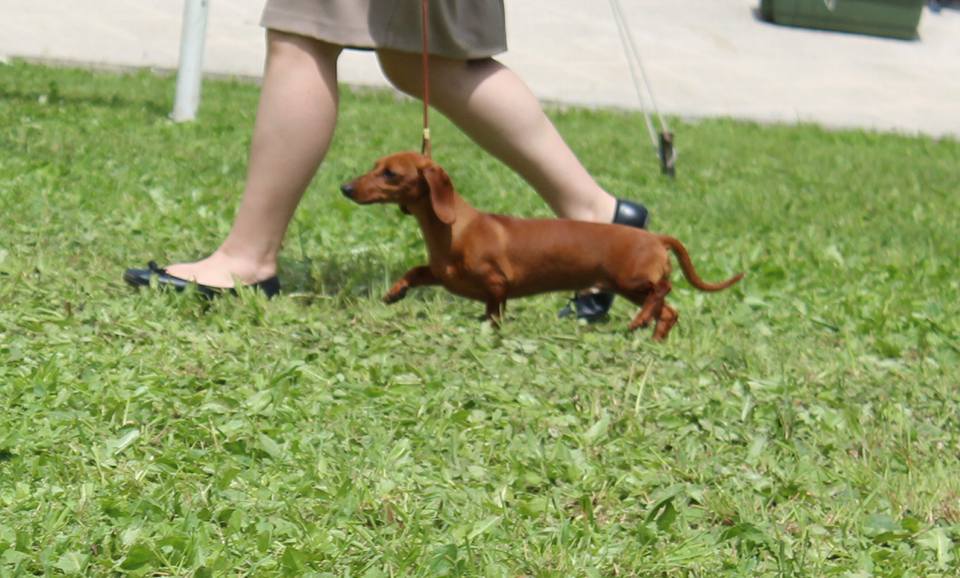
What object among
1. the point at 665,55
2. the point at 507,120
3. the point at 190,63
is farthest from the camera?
the point at 665,55

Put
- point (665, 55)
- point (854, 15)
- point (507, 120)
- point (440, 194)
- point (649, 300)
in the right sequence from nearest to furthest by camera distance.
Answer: point (440, 194), point (649, 300), point (507, 120), point (665, 55), point (854, 15)

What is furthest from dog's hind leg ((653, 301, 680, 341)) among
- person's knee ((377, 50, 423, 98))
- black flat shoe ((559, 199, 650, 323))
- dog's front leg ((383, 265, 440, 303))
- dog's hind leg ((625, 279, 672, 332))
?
person's knee ((377, 50, 423, 98))

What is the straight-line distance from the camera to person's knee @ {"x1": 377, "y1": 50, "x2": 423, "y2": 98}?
156 inches

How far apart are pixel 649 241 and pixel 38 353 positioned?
4.85ft

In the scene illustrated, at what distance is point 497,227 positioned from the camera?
3783mm

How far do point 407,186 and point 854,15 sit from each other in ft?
51.6

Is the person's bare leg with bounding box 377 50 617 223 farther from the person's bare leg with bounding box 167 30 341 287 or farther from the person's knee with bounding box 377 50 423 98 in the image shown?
the person's bare leg with bounding box 167 30 341 287

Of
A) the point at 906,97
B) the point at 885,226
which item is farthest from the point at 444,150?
the point at 906,97

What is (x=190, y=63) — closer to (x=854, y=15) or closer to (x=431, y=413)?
(x=431, y=413)

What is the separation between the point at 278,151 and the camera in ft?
12.8

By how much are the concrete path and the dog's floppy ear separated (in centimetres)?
747

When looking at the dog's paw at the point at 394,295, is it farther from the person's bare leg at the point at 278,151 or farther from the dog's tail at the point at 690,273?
the dog's tail at the point at 690,273

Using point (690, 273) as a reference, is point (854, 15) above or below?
below

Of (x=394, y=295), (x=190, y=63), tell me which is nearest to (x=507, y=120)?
(x=394, y=295)
